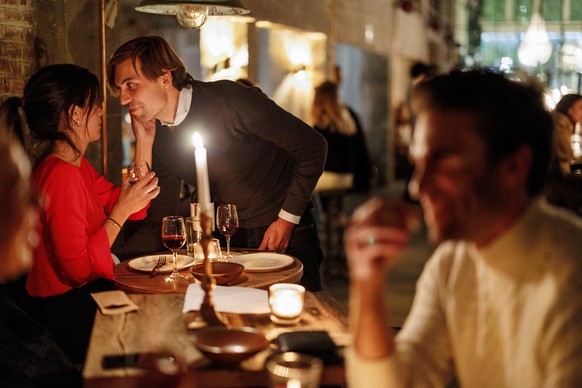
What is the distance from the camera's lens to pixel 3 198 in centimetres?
149

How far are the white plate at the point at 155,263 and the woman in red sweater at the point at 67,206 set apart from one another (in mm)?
145

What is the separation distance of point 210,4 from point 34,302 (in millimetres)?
1516

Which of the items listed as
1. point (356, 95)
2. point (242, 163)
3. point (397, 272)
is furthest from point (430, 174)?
point (356, 95)

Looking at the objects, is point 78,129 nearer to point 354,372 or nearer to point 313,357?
point 313,357

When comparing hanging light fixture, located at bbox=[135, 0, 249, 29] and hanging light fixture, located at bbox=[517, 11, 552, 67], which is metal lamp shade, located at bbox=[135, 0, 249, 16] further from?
hanging light fixture, located at bbox=[517, 11, 552, 67]

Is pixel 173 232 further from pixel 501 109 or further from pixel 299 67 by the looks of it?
pixel 299 67

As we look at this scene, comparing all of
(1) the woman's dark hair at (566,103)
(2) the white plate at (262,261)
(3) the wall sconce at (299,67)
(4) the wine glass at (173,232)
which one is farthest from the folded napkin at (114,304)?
(3) the wall sconce at (299,67)

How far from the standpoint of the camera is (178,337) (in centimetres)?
184

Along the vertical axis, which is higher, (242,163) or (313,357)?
(242,163)

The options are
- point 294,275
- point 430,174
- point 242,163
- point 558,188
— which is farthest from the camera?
point 558,188

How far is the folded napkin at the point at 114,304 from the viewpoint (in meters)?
2.01

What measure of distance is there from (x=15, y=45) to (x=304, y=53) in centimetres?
617

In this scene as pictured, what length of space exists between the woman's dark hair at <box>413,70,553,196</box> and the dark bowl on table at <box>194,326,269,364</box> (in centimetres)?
70

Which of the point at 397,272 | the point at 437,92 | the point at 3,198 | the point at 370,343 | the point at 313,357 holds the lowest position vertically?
the point at 397,272
